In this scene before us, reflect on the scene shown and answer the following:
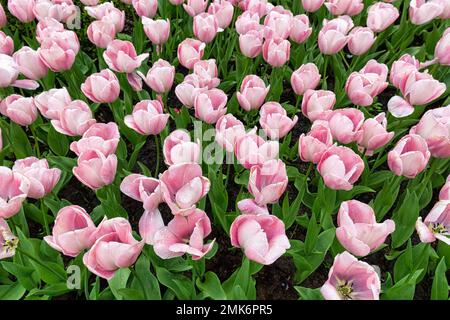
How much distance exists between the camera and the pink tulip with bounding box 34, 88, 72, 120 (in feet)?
5.12

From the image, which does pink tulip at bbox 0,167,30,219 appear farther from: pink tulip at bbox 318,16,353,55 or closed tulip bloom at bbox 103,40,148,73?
pink tulip at bbox 318,16,353,55

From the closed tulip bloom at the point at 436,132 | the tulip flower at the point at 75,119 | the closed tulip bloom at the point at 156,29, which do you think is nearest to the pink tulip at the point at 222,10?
the closed tulip bloom at the point at 156,29

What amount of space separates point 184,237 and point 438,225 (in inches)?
28.8

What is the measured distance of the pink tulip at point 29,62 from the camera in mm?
1730

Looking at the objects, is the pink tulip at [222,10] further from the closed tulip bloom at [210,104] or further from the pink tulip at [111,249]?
the pink tulip at [111,249]

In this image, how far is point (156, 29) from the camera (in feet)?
6.37

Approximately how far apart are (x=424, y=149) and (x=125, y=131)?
→ 112 cm

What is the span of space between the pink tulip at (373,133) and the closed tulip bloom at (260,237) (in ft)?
1.54

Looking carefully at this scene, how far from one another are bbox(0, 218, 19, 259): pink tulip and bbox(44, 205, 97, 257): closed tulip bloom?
0.23 m

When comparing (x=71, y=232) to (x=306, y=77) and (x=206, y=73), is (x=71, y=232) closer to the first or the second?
(x=206, y=73)

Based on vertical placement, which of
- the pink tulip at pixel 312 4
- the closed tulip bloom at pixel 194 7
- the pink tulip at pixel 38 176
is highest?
the pink tulip at pixel 312 4

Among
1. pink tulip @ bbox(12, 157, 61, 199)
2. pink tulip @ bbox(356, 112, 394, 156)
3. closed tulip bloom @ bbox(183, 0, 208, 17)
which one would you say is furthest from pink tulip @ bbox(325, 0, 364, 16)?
pink tulip @ bbox(12, 157, 61, 199)

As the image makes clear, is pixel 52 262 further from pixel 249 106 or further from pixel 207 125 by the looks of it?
pixel 249 106
